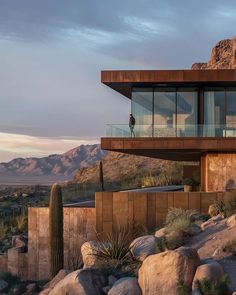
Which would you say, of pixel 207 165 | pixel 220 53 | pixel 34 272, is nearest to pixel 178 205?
pixel 207 165

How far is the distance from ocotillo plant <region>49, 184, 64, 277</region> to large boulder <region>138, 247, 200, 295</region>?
8674mm

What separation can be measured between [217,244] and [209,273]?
4.61m

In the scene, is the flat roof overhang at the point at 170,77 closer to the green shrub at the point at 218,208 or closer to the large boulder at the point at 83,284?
the green shrub at the point at 218,208

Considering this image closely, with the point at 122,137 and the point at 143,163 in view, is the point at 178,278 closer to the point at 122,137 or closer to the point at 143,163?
the point at 122,137

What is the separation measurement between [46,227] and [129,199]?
410 centimetres

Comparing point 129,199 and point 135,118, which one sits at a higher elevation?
point 135,118

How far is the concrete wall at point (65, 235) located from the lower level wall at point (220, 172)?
6862 mm

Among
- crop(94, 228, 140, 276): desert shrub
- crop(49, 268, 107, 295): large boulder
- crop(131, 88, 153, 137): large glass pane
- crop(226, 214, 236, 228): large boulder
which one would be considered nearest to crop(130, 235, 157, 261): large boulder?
crop(94, 228, 140, 276): desert shrub

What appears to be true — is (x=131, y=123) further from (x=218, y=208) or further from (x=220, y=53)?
(x=220, y=53)

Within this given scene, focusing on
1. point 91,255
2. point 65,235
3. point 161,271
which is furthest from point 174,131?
point 161,271

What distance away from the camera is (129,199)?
96.2 ft

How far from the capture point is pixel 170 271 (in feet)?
59.4

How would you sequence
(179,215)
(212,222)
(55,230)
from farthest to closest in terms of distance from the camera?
1. (179,215)
2. (55,230)
3. (212,222)

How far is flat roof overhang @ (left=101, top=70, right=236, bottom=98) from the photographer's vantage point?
32.4m
